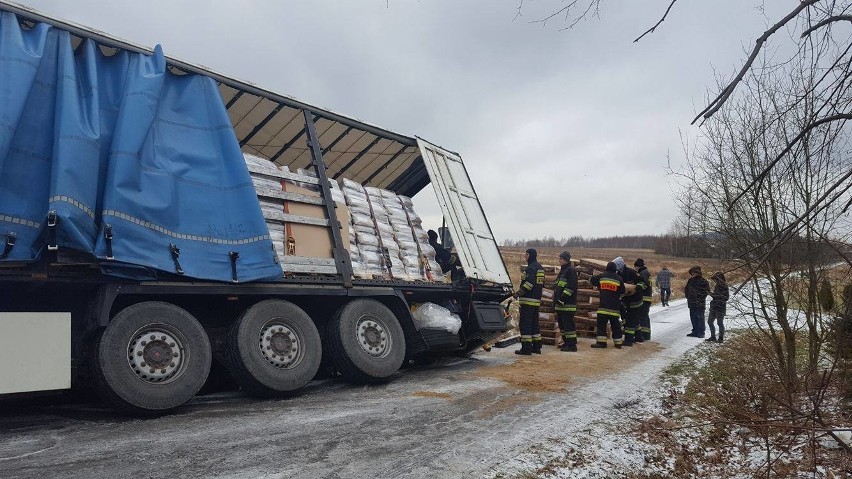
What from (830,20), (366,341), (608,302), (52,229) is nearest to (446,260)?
(366,341)

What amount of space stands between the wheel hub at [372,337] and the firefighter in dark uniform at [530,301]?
295 cm

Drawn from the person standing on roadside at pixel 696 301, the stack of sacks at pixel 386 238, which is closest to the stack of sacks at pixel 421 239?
the stack of sacks at pixel 386 238

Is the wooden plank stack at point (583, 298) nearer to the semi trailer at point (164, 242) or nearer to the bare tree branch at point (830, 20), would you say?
the semi trailer at point (164, 242)

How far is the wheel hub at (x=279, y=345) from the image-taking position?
5.29m

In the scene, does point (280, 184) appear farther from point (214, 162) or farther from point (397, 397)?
point (397, 397)

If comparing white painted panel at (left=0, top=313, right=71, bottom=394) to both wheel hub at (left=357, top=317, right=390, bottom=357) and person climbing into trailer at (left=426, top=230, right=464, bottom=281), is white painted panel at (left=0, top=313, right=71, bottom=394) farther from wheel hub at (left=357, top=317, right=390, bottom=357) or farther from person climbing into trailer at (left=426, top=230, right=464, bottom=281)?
person climbing into trailer at (left=426, top=230, right=464, bottom=281)

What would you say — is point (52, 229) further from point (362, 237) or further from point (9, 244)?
point (362, 237)

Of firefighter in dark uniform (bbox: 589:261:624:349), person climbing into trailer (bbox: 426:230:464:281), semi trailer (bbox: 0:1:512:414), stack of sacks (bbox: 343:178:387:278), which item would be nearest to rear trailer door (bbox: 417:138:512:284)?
person climbing into trailer (bbox: 426:230:464:281)

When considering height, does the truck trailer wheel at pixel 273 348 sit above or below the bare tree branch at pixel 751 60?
below

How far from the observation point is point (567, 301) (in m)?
9.73

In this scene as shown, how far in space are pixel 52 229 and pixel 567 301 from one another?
774 centimetres

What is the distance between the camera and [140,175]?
448 centimetres

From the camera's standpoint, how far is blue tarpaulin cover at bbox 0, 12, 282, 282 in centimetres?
389

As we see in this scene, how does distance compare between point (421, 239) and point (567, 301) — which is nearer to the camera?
point (421, 239)
